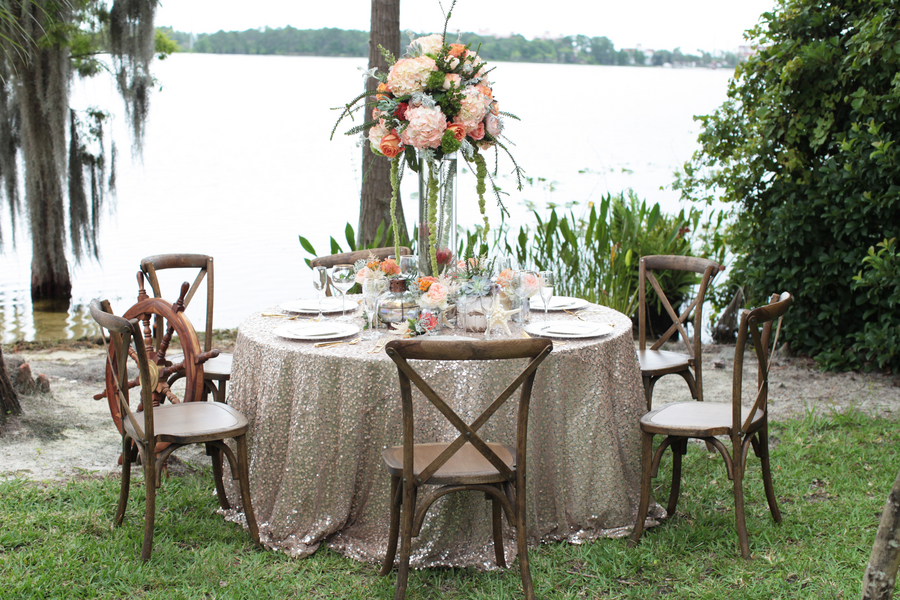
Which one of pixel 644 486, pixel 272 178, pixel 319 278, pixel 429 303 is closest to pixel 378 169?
pixel 319 278

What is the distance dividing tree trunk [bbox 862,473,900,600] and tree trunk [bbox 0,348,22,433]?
374cm

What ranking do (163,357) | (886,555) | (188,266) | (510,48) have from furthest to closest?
(510,48), (188,266), (163,357), (886,555)

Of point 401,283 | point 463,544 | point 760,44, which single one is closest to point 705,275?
point 401,283

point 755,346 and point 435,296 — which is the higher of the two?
point 435,296

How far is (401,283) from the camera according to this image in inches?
119

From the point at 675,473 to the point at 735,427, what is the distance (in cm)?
40

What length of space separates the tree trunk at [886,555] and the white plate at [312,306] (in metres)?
2.23

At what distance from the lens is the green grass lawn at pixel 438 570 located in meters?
2.53

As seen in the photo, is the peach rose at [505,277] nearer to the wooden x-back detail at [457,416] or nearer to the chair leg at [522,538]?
the wooden x-back detail at [457,416]

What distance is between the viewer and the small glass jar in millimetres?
2969

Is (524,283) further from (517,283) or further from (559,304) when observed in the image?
(559,304)

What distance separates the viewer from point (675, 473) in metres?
3.03

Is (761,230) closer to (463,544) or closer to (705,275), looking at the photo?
(705,275)

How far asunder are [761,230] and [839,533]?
2.81 metres
